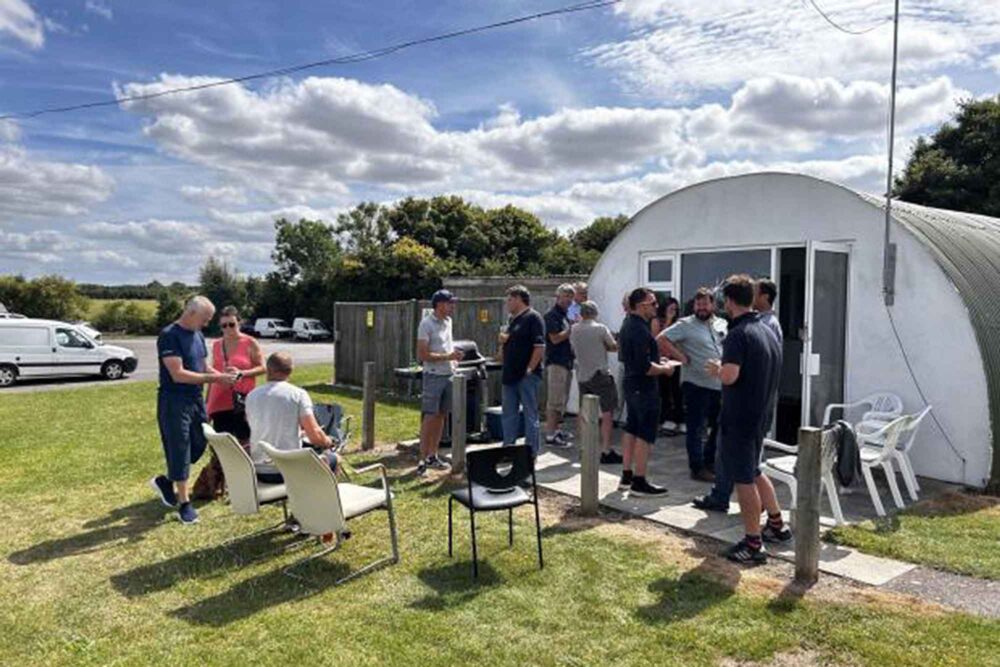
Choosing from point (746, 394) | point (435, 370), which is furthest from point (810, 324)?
point (435, 370)

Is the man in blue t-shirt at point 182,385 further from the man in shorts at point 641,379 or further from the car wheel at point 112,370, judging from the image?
the car wheel at point 112,370

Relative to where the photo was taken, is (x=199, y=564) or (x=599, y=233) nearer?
(x=199, y=564)

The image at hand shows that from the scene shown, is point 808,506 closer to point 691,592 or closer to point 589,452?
point 691,592

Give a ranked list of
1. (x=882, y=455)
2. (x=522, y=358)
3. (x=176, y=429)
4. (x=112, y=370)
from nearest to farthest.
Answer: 1. (x=176, y=429)
2. (x=882, y=455)
3. (x=522, y=358)
4. (x=112, y=370)

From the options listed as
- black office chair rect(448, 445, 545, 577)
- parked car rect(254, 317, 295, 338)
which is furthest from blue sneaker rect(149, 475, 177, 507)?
parked car rect(254, 317, 295, 338)

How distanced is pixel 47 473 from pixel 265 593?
4540mm

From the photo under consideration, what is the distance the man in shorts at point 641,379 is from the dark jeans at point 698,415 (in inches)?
25.6

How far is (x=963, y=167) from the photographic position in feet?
67.9

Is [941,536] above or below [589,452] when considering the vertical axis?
below

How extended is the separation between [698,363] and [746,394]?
82.1 inches

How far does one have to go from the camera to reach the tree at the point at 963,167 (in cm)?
2014

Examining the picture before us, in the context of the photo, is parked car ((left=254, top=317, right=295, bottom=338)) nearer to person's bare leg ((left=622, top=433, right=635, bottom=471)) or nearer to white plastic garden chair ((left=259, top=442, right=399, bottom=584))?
person's bare leg ((left=622, top=433, right=635, bottom=471))

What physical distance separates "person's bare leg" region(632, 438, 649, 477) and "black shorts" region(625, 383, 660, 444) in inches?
2.3

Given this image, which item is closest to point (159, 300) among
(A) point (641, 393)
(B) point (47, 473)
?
(B) point (47, 473)
